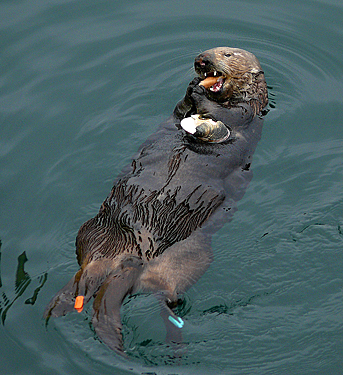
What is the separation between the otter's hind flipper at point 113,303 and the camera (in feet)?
13.6

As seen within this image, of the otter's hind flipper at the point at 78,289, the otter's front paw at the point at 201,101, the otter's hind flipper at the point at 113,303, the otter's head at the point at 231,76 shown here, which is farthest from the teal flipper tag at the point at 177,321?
the otter's head at the point at 231,76

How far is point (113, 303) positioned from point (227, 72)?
10.00ft

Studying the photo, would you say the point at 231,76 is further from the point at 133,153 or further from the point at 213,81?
the point at 133,153

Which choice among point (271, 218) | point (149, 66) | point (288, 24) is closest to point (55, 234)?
point (271, 218)

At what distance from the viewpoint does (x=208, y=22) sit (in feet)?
26.6

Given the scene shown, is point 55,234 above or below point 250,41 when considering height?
below

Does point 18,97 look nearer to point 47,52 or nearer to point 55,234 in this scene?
point 47,52

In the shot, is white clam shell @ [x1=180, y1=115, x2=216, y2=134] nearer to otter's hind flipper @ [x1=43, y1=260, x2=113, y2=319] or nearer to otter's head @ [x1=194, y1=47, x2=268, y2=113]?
otter's head @ [x1=194, y1=47, x2=268, y2=113]

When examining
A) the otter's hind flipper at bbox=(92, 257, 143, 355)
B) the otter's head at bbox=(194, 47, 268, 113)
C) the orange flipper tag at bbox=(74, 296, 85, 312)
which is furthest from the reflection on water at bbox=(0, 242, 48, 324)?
the otter's head at bbox=(194, 47, 268, 113)

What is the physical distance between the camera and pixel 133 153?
6008 millimetres

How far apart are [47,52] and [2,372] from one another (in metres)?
4.82

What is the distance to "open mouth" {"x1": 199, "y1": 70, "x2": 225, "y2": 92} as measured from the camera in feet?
19.6

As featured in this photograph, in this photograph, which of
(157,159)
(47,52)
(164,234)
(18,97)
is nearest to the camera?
(164,234)

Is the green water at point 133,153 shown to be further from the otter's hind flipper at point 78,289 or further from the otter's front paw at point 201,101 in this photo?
the otter's front paw at point 201,101
